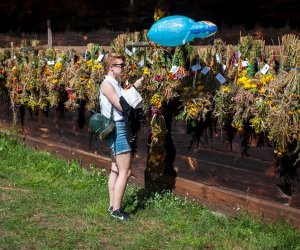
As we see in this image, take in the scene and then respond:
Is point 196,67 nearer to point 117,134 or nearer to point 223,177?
point 117,134

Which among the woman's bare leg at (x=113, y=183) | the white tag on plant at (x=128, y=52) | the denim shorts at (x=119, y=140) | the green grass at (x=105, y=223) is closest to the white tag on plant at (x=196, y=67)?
the denim shorts at (x=119, y=140)

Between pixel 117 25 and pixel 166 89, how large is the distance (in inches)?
72.8

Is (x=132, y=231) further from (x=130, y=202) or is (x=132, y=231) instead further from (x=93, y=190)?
(x=93, y=190)

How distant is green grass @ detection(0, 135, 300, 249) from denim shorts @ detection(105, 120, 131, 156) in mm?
757

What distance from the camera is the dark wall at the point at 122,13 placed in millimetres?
4969

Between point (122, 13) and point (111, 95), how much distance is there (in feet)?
7.49

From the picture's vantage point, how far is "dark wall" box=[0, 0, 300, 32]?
4.97 m

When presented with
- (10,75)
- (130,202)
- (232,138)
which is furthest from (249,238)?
(10,75)

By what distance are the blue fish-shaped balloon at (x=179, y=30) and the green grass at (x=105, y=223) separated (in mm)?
1882

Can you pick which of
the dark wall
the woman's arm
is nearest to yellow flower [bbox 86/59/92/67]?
the dark wall

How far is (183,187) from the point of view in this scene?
5859mm

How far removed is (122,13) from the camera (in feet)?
22.7

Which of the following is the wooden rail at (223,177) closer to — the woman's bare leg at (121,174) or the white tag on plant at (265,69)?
the white tag on plant at (265,69)

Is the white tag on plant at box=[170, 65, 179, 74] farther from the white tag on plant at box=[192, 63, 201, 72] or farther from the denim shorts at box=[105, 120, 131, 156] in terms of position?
the denim shorts at box=[105, 120, 131, 156]
